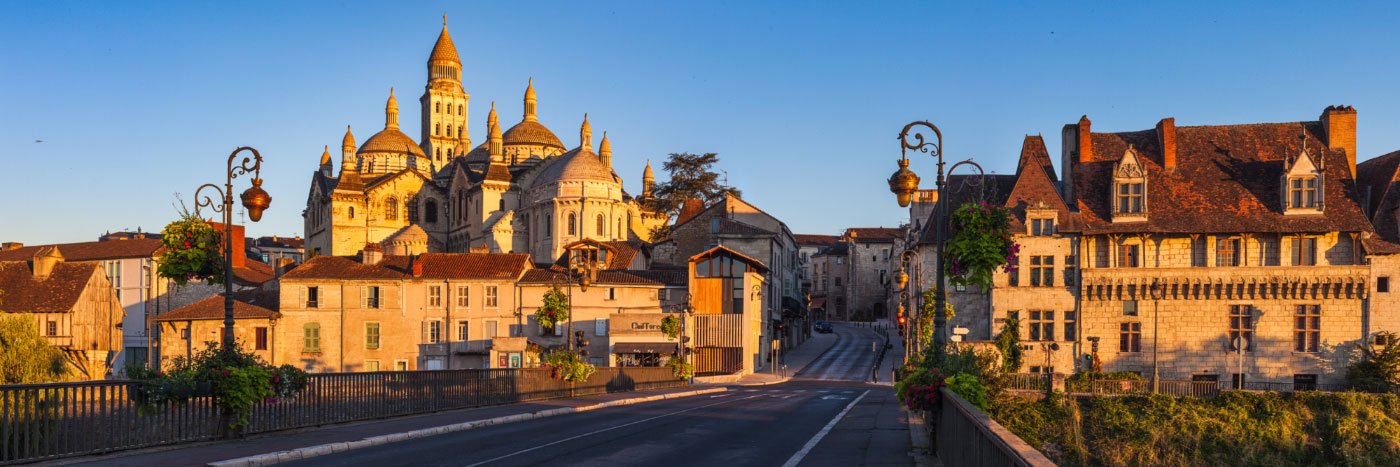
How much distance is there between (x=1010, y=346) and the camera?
45.6 metres

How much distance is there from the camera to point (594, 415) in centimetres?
2673

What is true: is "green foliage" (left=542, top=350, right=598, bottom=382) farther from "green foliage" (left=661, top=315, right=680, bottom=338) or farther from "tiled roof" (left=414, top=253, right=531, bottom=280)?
"tiled roof" (left=414, top=253, right=531, bottom=280)

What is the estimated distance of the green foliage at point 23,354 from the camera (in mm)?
29531

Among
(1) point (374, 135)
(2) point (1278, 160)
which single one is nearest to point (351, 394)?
(2) point (1278, 160)

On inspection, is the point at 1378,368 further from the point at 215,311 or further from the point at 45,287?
the point at 45,287

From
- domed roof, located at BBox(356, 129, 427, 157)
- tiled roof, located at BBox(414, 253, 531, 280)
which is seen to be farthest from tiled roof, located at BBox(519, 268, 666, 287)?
domed roof, located at BBox(356, 129, 427, 157)

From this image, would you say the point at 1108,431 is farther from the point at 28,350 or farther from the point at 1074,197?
the point at 28,350

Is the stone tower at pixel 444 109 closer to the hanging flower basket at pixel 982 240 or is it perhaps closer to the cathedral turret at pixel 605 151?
the cathedral turret at pixel 605 151

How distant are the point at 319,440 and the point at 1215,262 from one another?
41.4m

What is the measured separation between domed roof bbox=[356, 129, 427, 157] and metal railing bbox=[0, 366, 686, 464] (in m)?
111

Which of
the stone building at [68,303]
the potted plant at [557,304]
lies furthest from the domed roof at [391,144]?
the potted plant at [557,304]

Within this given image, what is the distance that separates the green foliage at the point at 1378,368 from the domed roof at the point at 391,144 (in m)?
114

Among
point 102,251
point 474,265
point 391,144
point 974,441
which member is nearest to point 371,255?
point 474,265

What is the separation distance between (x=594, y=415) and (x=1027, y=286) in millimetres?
27451
